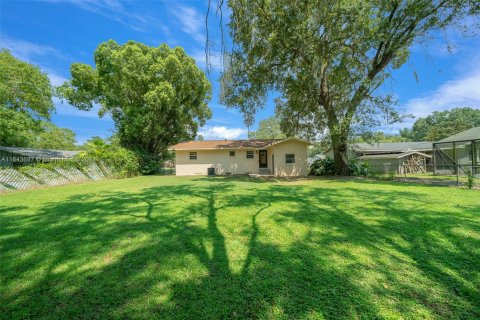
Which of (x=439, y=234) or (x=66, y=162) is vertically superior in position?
(x=66, y=162)

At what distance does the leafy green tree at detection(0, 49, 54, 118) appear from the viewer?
1420 centimetres

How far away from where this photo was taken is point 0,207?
6.49 metres

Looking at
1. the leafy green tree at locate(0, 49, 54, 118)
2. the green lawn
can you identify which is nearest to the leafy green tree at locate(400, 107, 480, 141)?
the green lawn

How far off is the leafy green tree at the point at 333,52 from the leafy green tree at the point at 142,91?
878cm

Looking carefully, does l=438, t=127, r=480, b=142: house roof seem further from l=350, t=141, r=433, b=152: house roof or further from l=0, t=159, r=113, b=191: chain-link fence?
l=0, t=159, r=113, b=191: chain-link fence

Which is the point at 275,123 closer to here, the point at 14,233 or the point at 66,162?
the point at 66,162

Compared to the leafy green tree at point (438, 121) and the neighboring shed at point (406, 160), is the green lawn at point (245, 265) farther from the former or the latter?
the leafy green tree at point (438, 121)

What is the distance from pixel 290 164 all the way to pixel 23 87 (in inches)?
764

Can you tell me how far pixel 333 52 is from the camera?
12.1 meters

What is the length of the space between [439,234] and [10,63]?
79.1ft

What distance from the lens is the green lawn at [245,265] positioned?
2.11 meters

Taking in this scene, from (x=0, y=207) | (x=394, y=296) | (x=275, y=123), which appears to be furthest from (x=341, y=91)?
(x=275, y=123)

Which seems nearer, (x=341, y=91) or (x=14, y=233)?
(x=14, y=233)

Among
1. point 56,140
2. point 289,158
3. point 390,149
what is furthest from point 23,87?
point 390,149
